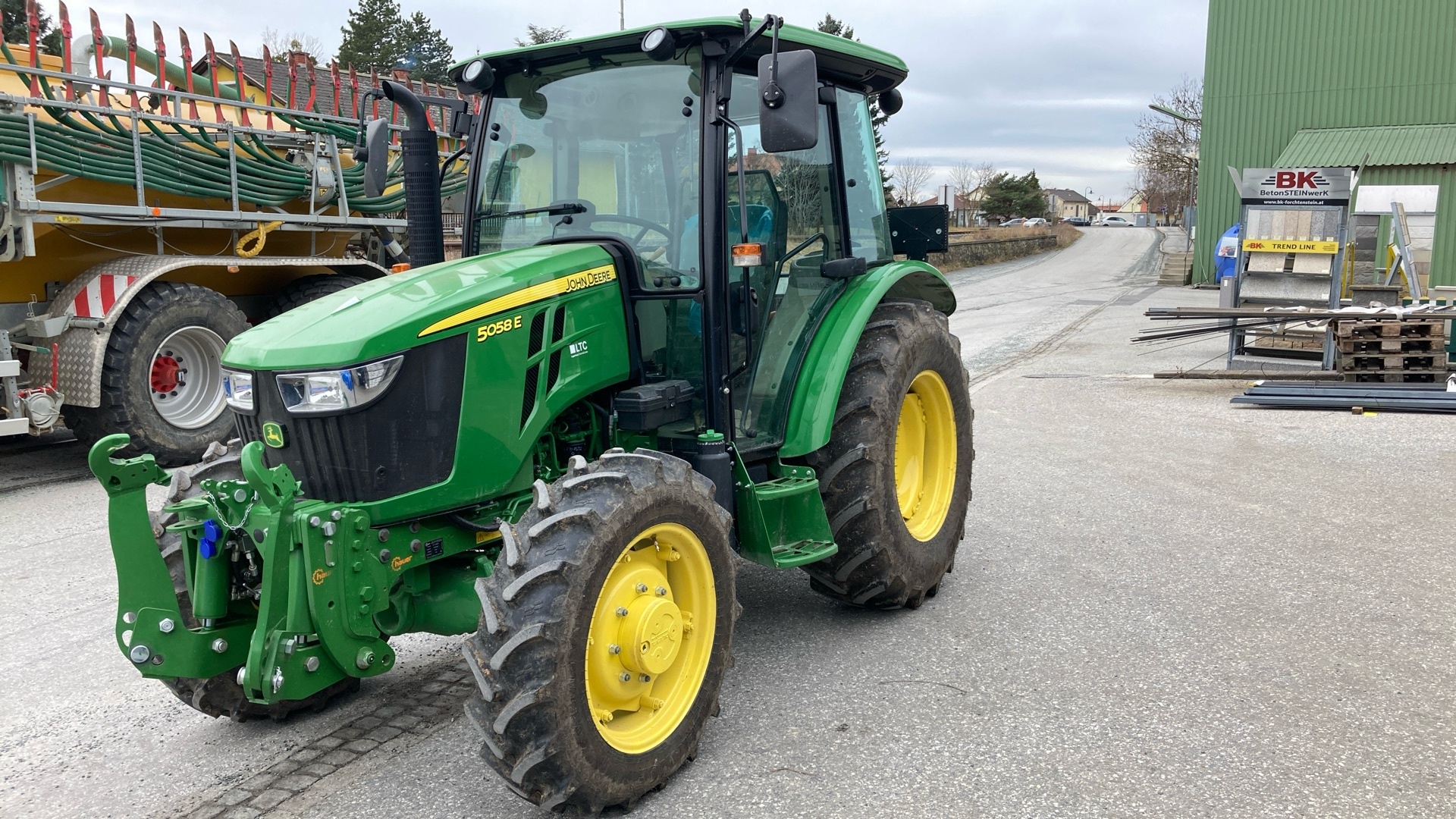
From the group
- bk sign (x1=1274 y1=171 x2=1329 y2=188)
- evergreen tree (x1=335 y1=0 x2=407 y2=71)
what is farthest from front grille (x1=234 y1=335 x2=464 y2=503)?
evergreen tree (x1=335 y1=0 x2=407 y2=71)

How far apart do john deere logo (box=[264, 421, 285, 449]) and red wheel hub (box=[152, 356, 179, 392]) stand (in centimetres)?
502

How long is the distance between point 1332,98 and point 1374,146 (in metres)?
1.57

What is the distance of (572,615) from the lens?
2.83 m

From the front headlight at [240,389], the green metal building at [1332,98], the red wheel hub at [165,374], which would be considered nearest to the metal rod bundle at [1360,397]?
the red wheel hub at [165,374]

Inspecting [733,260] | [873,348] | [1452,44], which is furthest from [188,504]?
[1452,44]

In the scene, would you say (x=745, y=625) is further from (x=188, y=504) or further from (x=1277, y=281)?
(x=1277, y=281)

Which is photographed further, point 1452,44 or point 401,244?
point 1452,44

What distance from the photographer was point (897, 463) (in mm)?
4879

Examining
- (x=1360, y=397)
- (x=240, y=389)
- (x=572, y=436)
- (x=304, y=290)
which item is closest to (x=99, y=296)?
(x=304, y=290)

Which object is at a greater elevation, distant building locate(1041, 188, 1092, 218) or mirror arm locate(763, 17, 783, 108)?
distant building locate(1041, 188, 1092, 218)

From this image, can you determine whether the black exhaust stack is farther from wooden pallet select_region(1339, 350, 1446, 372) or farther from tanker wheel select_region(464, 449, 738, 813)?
wooden pallet select_region(1339, 350, 1446, 372)

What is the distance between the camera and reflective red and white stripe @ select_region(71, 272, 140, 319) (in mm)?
7168

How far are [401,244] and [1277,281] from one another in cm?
913

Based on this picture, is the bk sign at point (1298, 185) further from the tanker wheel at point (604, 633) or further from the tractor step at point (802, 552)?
the tanker wheel at point (604, 633)
